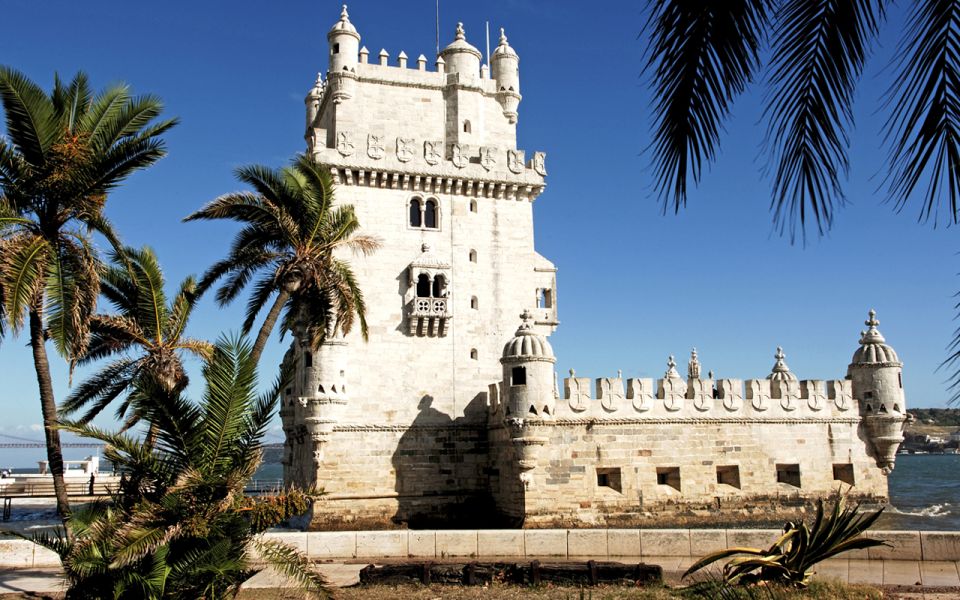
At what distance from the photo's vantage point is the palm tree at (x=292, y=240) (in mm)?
17531

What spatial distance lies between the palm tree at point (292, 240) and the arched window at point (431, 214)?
8384 mm

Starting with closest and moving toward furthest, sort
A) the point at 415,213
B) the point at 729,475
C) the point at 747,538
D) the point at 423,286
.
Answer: the point at 747,538 < the point at 729,475 < the point at 423,286 < the point at 415,213

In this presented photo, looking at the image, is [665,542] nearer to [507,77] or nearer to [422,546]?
[422,546]

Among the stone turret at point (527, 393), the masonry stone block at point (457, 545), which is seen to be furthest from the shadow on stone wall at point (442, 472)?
the masonry stone block at point (457, 545)

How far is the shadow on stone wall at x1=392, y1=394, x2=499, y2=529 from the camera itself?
2488 cm

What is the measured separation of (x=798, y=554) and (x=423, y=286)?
1673cm

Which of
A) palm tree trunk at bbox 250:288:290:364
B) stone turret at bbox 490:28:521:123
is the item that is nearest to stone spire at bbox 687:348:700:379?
stone turret at bbox 490:28:521:123

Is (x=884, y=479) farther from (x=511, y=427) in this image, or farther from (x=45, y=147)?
(x=45, y=147)

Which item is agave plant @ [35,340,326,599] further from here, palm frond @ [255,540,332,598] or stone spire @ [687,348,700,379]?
stone spire @ [687,348,700,379]

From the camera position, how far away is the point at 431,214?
1068 inches

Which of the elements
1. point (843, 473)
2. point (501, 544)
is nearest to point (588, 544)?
point (501, 544)

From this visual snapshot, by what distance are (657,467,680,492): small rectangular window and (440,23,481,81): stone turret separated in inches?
589

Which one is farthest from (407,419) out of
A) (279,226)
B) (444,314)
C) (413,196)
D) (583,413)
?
(279,226)

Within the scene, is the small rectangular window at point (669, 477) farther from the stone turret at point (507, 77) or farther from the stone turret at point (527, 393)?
the stone turret at point (507, 77)
